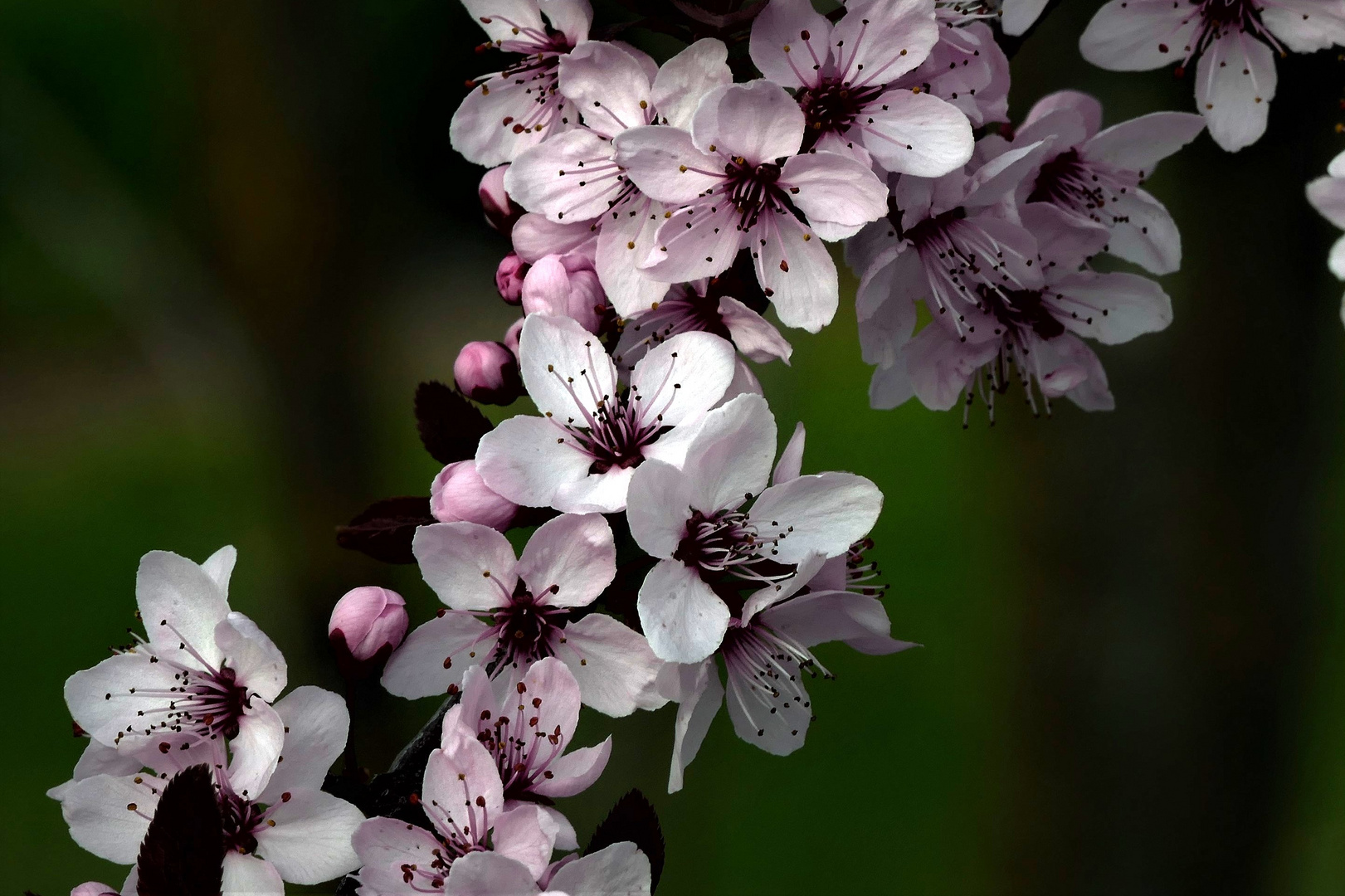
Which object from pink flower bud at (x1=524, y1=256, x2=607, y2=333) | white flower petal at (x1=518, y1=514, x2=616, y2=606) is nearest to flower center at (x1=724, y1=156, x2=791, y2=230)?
pink flower bud at (x1=524, y1=256, x2=607, y2=333)

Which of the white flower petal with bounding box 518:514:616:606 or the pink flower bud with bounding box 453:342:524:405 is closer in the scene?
the white flower petal with bounding box 518:514:616:606

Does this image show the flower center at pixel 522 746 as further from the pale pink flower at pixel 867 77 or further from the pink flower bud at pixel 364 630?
the pale pink flower at pixel 867 77

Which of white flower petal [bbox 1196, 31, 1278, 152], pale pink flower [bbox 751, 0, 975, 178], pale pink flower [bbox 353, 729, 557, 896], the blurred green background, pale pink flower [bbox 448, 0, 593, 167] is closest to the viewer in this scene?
pale pink flower [bbox 353, 729, 557, 896]

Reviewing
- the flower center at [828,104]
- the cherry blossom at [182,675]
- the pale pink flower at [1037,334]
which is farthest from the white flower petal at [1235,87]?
the cherry blossom at [182,675]

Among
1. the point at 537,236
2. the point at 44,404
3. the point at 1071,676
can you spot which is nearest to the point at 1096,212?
the point at 537,236

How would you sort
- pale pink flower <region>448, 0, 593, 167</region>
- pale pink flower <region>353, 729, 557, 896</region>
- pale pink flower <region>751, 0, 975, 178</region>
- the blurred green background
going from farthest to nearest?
the blurred green background, pale pink flower <region>448, 0, 593, 167</region>, pale pink flower <region>751, 0, 975, 178</region>, pale pink flower <region>353, 729, 557, 896</region>

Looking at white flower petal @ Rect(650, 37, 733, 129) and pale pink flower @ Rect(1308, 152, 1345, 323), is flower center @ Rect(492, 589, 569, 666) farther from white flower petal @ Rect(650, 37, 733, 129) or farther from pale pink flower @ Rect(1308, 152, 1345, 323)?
pale pink flower @ Rect(1308, 152, 1345, 323)
